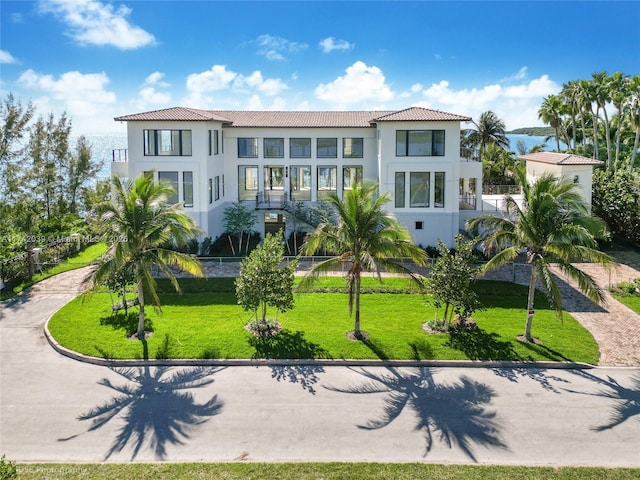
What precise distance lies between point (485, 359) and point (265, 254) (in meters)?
8.61

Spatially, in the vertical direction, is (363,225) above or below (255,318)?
above

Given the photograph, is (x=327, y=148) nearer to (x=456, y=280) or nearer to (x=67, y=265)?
(x=67, y=265)

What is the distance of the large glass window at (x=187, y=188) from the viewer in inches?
1341

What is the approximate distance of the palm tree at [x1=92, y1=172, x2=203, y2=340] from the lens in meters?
20.9

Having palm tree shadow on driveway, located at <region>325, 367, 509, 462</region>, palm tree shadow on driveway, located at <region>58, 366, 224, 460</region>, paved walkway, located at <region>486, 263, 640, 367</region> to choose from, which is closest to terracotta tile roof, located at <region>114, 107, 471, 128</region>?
paved walkway, located at <region>486, 263, 640, 367</region>

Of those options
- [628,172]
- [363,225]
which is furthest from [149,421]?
[628,172]

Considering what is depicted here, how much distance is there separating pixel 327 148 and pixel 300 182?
9.32 ft

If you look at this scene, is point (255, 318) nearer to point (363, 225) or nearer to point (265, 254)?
point (265, 254)

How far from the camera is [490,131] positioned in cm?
6188

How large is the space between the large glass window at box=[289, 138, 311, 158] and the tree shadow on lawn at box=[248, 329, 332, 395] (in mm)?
18178

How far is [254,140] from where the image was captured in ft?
127

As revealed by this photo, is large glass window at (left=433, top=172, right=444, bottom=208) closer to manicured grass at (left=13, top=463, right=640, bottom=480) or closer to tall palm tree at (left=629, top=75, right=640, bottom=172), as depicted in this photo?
tall palm tree at (left=629, top=75, right=640, bottom=172)

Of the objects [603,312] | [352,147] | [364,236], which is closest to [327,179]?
[352,147]

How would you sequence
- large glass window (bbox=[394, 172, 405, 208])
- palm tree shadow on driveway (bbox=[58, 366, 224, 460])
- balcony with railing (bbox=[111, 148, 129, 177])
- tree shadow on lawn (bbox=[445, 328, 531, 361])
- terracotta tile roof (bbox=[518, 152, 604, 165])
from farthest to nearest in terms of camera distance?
terracotta tile roof (bbox=[518, 152, 604, 165]), balcony with railing (bbox=[111, 148, 129, 177]), large glass window (bbox=[394, 172, 405, 208]), tree shadow on lawn (bbox=[445, 328, 531, 361]), palm tree shadow on driveway (bbox=[58, 366, 224, 460])
